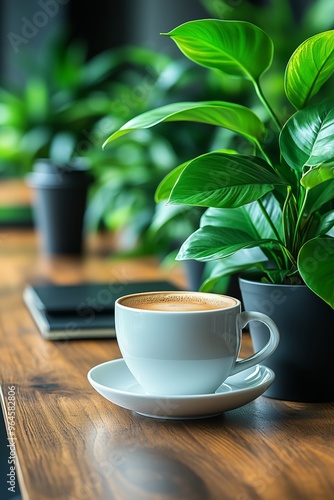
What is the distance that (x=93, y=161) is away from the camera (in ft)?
7.85

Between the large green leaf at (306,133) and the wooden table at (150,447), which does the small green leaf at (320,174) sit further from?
the wooden table at (150,447)

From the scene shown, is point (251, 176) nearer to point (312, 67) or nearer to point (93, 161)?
point (312, 67)

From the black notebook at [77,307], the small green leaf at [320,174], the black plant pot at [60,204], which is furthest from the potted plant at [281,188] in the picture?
the black plant pot at [60,204]

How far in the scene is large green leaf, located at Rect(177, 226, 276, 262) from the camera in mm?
777

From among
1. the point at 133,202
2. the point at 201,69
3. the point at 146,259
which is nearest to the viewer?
the point at 146,259

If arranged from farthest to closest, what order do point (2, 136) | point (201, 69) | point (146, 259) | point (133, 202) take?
1. point (2, 136)
2. point (201, 69)
3. point (133, 202)
4. point (146, 259)

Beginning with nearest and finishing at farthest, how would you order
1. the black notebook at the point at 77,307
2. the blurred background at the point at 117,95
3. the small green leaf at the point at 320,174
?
the small green leaf at the point at 320,174 → the black notebook at the point at 77,307 → the blurred background at the point at 117,95

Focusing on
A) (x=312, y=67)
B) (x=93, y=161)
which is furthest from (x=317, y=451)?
(x=93, y=161)

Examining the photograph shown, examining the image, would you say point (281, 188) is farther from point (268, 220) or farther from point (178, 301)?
point (178, 301)

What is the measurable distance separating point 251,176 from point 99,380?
267 millimetres

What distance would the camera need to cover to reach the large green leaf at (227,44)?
79 cm

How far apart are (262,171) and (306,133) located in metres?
0.06

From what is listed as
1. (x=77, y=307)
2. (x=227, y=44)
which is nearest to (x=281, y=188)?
(x=227, y=44)

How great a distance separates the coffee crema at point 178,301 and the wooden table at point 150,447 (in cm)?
11
